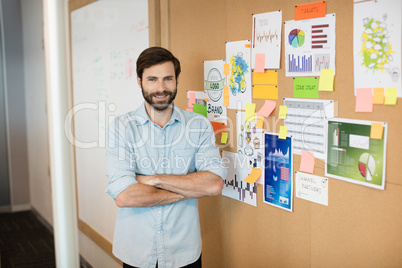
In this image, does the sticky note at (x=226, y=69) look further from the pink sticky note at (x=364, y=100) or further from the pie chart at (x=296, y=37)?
the pink sticky note at (x=364, y=100)

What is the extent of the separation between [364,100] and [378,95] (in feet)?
0.18

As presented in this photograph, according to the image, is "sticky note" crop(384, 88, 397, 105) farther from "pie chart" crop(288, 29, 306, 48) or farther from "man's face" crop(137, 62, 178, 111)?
"man's face" crop(137, 62, 178, 111)

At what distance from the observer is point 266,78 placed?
5.90 ft

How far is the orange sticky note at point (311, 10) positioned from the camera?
4.94 feet

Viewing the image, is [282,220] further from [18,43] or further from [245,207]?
[18,43]

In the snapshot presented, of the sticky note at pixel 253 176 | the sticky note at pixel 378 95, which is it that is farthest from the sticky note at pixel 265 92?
the sticky note at pixel 378 95

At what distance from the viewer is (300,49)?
162cm

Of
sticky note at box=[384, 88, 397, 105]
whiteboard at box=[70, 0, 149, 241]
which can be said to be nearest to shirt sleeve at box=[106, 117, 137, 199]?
whiteboard at box=[70, 0, 149, 241]

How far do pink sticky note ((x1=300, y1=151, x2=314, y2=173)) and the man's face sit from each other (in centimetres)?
70

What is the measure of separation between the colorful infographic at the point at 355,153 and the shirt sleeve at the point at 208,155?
52cm

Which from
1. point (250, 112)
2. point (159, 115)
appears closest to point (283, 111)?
point (250, 112)

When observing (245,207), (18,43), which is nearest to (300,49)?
(245,207)

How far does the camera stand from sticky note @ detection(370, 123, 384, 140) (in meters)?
1.35

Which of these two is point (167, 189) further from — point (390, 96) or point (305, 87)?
point (390, 96)
